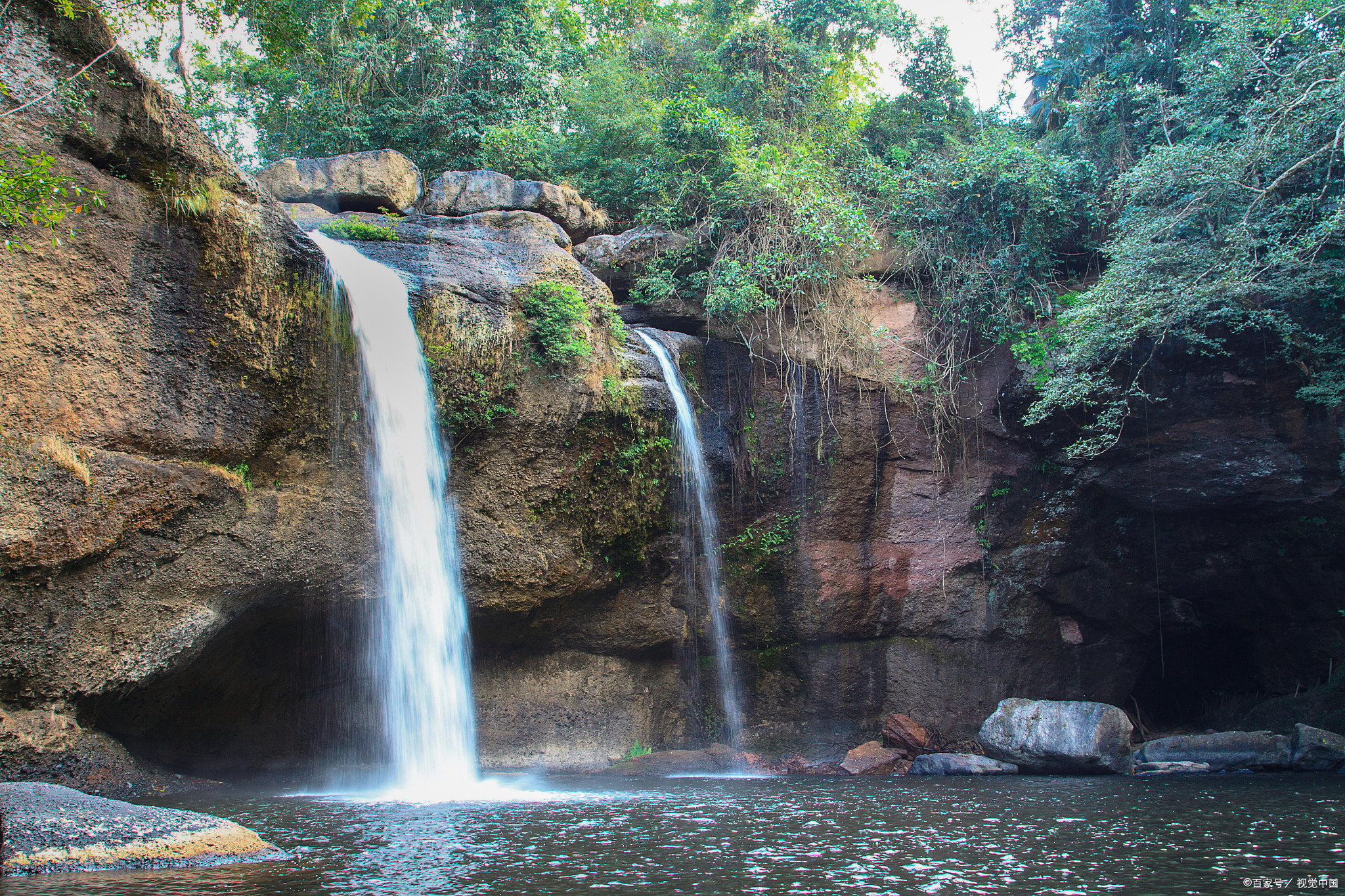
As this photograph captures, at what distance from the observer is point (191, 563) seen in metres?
7.79

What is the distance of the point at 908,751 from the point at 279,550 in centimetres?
852

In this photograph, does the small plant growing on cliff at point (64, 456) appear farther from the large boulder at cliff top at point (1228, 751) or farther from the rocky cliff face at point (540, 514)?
the large boulder at cliff top at point (1228, 751)

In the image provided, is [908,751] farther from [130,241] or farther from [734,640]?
[130,241]

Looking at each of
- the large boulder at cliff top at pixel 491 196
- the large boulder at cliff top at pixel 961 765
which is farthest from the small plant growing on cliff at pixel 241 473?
the large boulder at cliff top at pixel 961 765

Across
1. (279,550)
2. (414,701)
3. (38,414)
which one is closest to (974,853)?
(414,701)

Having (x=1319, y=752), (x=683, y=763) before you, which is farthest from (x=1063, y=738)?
(x=683, y=763)

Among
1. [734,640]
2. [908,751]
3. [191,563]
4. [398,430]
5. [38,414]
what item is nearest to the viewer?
[38,414]

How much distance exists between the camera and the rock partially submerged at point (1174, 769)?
951 centimetres

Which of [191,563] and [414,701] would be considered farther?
[414,701]

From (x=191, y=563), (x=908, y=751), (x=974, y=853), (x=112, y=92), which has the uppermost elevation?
(x=112, y=92)

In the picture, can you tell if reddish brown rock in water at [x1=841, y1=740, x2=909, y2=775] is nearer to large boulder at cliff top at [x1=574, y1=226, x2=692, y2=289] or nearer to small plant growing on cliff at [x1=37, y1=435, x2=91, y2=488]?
large boulder at cliff top at [x1=574, y1=226, x2=692, y2=289]

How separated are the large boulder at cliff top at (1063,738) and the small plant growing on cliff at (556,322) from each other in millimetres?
7151

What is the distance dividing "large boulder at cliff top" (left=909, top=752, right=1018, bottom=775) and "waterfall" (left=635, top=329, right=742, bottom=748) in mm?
2652

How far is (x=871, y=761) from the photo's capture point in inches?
426
